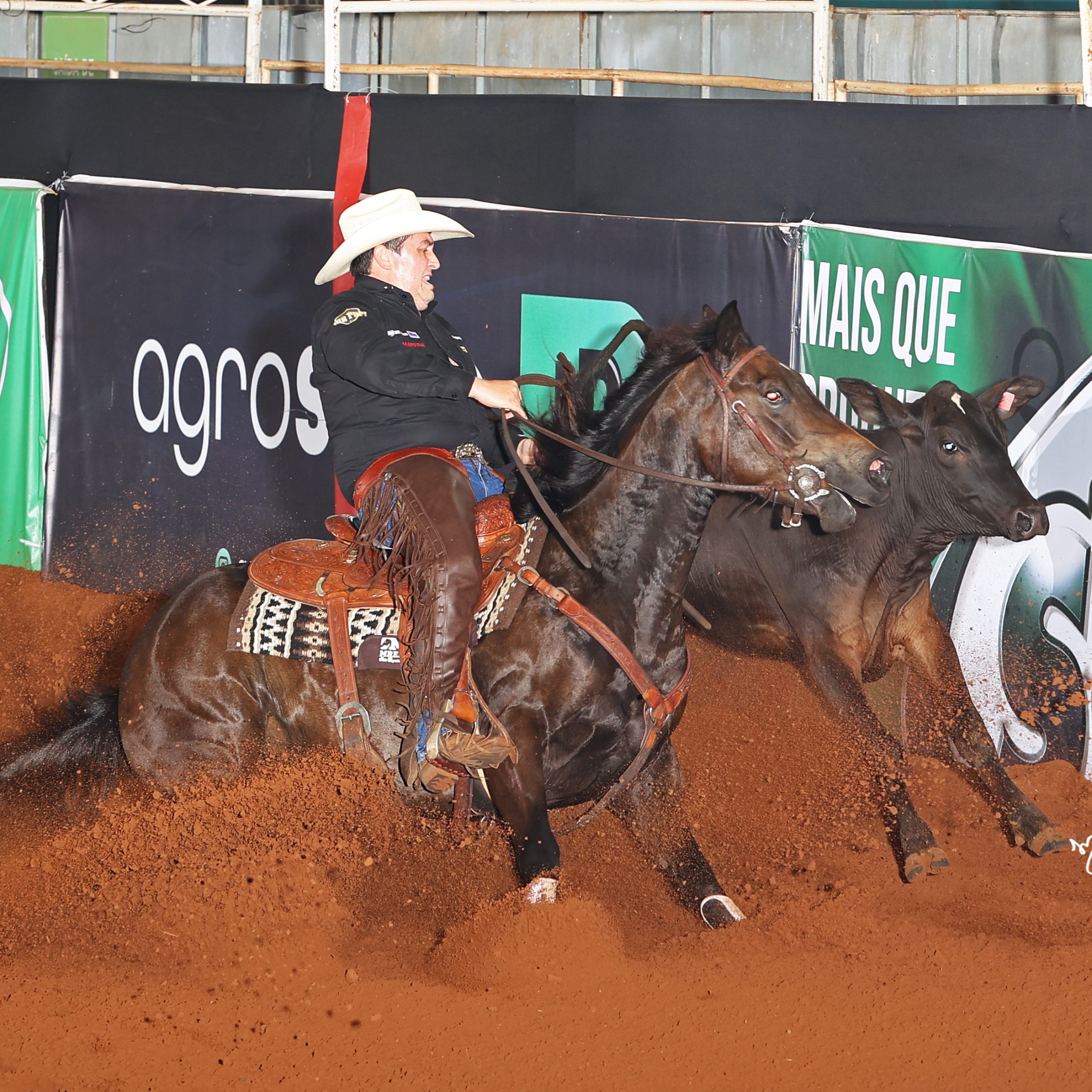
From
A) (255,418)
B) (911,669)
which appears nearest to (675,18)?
(255,418)

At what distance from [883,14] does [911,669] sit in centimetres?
829

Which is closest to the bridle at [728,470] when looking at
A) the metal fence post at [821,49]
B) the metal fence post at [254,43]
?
the metal fence post at [821,49]

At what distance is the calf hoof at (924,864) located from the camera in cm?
466

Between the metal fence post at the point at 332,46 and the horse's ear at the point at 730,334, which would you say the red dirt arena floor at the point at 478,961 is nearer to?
the horse's ear at the point at 730,334

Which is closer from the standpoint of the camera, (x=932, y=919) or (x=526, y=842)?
(x=526, y=842)

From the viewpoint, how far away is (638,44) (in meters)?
11.6

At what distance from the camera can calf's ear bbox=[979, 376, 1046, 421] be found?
16.7 ft

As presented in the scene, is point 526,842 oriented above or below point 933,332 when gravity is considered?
below

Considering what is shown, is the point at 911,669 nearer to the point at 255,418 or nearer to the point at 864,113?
the point at 864,113

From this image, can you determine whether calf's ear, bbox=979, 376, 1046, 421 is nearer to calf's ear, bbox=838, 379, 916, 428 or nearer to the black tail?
calf's ear, bbox=838, 379, 916, 428

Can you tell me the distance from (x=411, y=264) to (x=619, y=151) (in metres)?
3.13

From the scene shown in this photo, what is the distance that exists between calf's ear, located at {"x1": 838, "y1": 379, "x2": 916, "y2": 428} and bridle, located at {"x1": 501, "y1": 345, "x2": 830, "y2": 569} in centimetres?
172

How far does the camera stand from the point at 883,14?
37.1ft

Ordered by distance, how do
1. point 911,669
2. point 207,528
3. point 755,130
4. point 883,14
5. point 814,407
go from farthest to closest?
point 883,14, point 207,528, point 755,130, point 911,669, point 814,407
